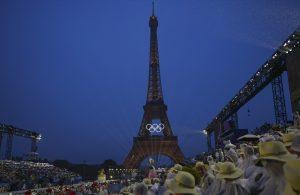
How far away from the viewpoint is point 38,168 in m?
40.8

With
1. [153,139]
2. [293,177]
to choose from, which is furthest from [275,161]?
[153,139]

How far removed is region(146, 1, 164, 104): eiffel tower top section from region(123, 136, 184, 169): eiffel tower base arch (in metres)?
7.13

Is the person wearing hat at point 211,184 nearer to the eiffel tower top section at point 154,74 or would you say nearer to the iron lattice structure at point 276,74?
the iron lattice structure at point 276,74

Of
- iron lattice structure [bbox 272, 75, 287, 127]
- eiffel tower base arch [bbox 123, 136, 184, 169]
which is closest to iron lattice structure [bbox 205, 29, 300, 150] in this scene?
iron lattice structure [bbox 272, 75, 287, 127]

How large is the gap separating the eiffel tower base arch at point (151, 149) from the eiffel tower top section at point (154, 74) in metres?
7.13

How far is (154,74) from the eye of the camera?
213 feet

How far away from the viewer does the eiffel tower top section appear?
62.1 meters

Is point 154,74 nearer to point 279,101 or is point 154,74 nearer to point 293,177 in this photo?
point 279,101

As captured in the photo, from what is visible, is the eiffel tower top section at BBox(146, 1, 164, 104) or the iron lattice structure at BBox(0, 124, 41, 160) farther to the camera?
the eiffel tower top section at BBox(146, 1, 164, 104)

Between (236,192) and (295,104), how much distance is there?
17.3 meters

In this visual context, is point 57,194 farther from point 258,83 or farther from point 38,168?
point 38,168

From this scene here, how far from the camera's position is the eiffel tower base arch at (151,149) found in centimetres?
5531

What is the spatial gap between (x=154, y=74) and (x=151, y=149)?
1497 cm

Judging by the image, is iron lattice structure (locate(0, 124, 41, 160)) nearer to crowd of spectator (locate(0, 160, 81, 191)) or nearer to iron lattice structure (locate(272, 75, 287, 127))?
crowd of spectator (locate(0, 160, 81, 191))
